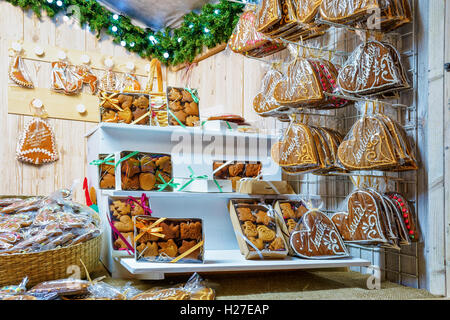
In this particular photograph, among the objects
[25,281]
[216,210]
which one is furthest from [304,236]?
[25,281]

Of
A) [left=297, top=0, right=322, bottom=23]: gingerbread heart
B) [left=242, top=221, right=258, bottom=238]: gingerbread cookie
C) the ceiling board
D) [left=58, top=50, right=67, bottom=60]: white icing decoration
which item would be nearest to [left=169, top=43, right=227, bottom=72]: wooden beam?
the ceiling board

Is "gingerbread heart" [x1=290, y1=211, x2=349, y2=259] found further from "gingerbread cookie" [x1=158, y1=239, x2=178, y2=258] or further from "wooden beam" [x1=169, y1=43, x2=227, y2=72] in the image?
"wooden beam" [x1=169, y1=43, x2=227, y2=72]

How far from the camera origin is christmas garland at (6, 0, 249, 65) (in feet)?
10.4

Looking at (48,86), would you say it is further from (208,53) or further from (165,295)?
(165,295)

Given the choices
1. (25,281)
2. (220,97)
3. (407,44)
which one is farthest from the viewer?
(220,97)

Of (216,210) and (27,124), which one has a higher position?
(27,124)

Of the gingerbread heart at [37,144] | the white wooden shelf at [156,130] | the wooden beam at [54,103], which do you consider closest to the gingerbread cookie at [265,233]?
the white wooden shelf at [156,130]

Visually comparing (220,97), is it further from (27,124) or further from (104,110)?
(27,124)

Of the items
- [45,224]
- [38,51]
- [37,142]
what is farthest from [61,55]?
[45,224]

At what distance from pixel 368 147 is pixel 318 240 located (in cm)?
46

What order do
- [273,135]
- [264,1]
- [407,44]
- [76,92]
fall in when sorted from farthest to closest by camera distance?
[76,92] < [273,135] < [264,1] < [407,44]
